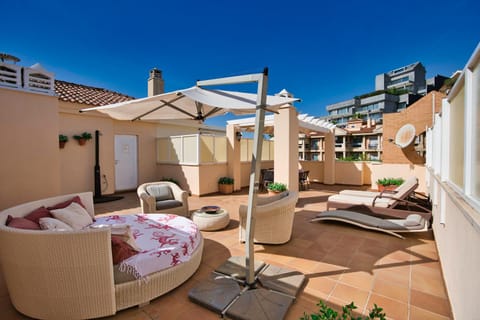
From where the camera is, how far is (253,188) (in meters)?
2.36

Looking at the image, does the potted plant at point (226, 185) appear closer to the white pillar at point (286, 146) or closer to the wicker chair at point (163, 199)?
the white pillar at point (286, 146)

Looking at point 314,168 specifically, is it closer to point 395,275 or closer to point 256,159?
point 395,275

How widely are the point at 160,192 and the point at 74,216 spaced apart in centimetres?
221

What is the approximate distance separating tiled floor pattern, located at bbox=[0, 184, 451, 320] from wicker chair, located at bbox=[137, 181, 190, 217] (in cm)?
114

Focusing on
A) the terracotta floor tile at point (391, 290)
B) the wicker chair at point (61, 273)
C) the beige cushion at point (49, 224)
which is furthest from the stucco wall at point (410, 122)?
the beige cushion at point (49, 224)

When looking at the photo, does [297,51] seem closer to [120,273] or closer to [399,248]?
[399,248]

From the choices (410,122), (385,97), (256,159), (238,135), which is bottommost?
(256,159)

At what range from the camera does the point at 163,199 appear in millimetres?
5219

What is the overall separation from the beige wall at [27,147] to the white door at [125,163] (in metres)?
4.47

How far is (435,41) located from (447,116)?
50.7 feet

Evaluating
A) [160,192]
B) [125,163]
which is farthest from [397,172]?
[125,163]

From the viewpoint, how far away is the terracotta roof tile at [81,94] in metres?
7.79

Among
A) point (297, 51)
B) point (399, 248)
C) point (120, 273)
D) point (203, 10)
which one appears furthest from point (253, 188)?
point (297, 51)

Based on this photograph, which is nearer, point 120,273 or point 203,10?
point 120,273
